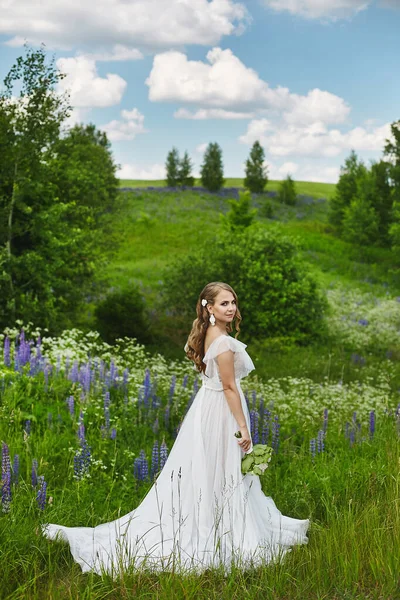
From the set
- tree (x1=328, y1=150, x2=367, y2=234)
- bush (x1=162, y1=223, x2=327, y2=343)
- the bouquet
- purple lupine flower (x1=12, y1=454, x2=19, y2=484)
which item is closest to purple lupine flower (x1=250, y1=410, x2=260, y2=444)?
the bouquet

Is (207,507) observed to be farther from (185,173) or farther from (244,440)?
(185,173)

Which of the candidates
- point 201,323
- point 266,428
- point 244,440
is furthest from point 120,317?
point 244,440

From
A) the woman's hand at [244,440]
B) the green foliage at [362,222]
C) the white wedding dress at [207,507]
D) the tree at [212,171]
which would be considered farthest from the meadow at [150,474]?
the tree at [212,171]

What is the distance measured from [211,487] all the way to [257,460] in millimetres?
464

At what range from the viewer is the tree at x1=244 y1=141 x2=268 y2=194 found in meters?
53.2

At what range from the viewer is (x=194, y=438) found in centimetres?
550

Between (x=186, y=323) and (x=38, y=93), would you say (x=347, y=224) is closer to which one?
(x=186, y=323)

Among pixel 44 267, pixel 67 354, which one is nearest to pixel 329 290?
pixel 44 267

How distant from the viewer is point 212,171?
5391 centimetres

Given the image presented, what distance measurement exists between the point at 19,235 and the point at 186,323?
19.8 ft

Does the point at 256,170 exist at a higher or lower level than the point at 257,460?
higher

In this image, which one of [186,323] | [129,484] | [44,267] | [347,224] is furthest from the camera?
[347,224]

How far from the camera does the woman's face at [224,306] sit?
17.5ft

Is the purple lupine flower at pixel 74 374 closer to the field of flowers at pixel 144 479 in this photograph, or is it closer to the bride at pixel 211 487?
the field of flowers at pixel 144 479
